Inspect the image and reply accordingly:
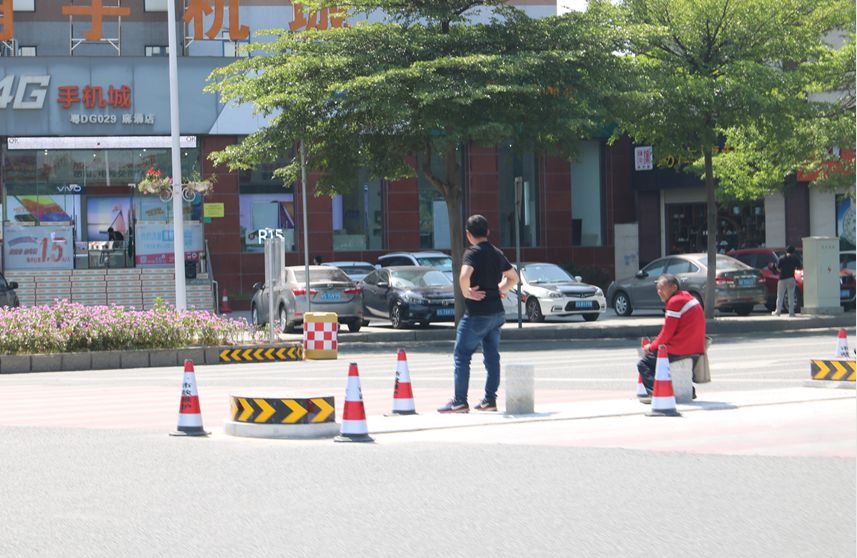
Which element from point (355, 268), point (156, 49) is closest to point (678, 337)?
point (355, 268)

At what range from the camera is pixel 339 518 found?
8.28 metres

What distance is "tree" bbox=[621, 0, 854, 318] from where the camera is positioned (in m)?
30.0

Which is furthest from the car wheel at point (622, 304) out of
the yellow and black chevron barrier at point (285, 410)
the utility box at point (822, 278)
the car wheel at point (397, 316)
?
the yellow and black chevron barrier at point (285, 410)

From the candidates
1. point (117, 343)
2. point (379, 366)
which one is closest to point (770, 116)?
point (379, 366)

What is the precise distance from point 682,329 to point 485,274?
232cm

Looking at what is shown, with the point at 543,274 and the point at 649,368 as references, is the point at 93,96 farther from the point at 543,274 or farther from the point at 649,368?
the point at 649,368

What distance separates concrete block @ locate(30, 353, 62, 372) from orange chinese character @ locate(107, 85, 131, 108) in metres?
21.5

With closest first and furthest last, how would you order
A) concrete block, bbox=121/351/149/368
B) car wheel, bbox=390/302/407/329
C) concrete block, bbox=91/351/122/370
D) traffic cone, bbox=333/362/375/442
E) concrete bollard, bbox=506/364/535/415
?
traffic cone, bbox=333/362/375/442 < concrete bollard, bbox=506/364/535/415 < concrete block, bbox=91/351/122/370 < concrete block, bbox=121/351/149/368 < car wheel, bbox=390/302/407/329

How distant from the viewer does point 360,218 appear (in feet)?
149

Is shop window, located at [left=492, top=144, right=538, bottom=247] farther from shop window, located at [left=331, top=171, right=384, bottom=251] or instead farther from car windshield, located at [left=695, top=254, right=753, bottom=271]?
car windshield, located at [left=695, top=254, right=753, bottom=271]

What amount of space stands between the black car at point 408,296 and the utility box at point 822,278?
8369 millimetres

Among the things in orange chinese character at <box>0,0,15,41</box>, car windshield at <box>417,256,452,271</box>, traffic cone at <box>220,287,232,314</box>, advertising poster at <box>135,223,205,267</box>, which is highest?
orange chinese character at <box>0,0,15,41</box>

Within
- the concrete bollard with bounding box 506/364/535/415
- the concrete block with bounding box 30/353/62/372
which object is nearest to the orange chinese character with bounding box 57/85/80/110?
the concrete block with bounding box 30/353/62/372

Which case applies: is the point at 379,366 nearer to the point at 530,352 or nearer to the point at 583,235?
the point at 530,352
